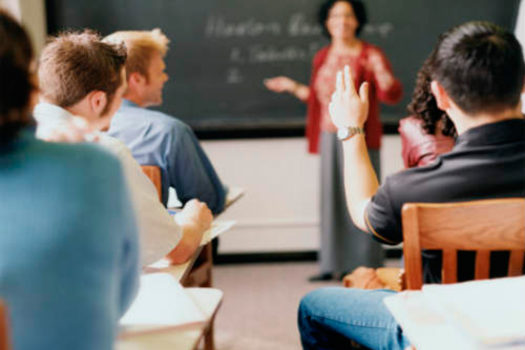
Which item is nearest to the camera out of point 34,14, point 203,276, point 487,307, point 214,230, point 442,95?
point 487,307

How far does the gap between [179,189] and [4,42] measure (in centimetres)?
122

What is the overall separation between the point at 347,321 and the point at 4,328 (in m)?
0.82

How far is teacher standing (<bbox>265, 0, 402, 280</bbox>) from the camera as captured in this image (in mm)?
2805

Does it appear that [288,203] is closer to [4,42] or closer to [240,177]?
[240,177]

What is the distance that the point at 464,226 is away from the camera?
97 cm

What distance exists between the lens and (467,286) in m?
0.93

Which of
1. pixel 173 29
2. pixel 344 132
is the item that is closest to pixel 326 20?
pixel 173 29


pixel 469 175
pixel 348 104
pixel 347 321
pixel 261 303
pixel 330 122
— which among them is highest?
pixel 348 104

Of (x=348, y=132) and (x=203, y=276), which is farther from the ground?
(x=348, y=132)

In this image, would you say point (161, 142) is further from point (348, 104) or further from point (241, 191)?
point (348, 104)

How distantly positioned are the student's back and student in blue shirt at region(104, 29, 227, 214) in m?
1.07

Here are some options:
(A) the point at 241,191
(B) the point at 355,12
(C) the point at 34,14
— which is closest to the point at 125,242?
(A) the point at 241,191

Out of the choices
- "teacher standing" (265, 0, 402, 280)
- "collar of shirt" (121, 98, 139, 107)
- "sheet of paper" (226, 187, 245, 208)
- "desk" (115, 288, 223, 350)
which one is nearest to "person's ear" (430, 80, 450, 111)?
"desk" (115, 288, 223, 350)

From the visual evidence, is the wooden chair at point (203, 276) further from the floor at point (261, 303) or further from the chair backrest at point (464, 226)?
the chair backrest at point (464, 226)
